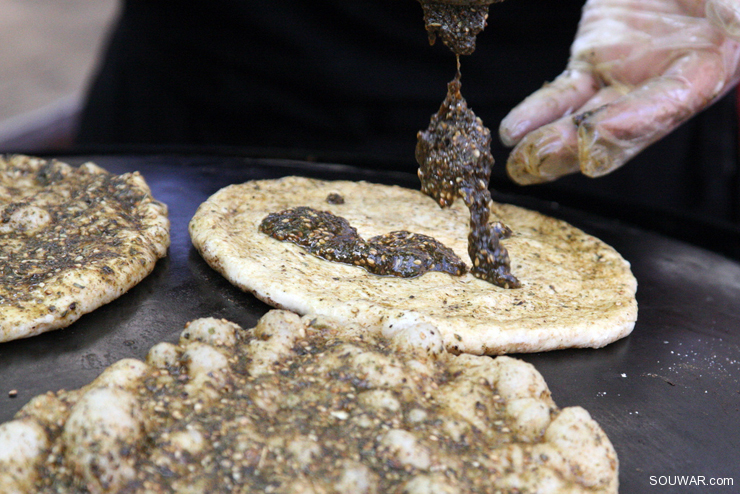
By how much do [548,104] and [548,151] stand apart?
30cm

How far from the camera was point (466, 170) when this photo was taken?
6.93 ft

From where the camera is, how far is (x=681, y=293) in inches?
95.1

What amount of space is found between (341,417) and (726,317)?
5.32 feet

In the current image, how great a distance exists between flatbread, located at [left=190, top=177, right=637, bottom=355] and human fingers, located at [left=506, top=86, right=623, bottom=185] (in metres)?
0.23

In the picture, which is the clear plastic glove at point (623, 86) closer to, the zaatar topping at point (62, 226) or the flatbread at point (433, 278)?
the flatbread at point (433, 278)

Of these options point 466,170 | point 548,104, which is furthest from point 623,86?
point 466,170

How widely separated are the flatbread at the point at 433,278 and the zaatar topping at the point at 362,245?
29mm

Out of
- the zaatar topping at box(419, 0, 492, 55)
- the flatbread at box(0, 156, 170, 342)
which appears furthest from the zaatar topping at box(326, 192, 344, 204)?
the zaatar topping at box(419, 0, 492, 55)

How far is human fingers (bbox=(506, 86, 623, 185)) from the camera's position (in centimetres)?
249

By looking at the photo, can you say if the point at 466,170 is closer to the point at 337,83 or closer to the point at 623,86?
the point at 623,86

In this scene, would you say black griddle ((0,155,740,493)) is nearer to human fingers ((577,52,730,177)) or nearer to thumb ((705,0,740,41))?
human fingers ((577,52,730,177))

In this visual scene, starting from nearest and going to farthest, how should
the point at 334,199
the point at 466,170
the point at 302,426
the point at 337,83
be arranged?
1. the point at 302,426
2. the point at 466,170
3. the point at 334,199
4. the point at 337,83

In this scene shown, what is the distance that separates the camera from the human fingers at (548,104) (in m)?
2.63

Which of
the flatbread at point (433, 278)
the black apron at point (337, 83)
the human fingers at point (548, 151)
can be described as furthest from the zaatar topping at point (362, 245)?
the black apron at point (337, 83)
